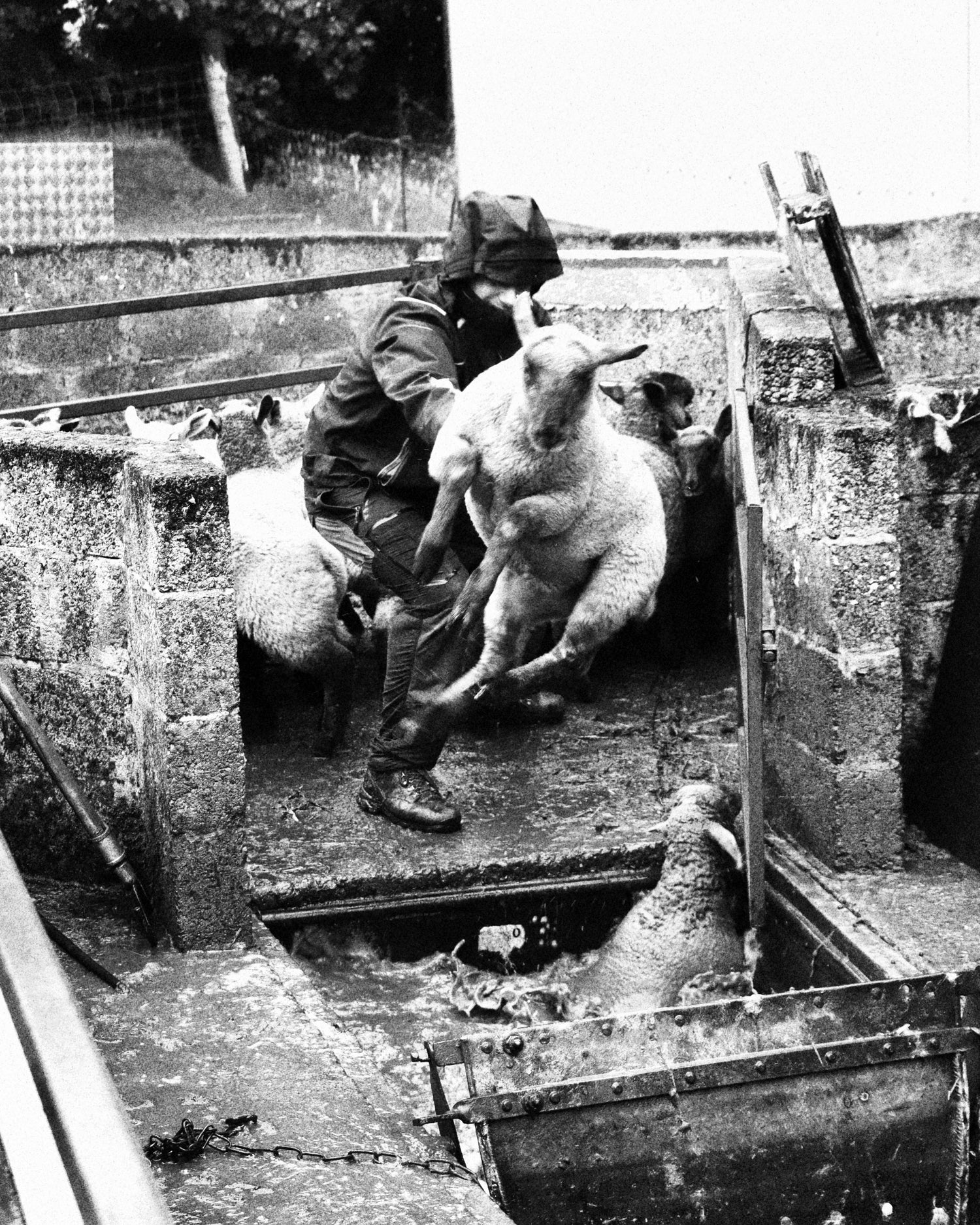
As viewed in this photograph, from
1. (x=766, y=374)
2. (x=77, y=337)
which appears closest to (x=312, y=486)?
(x=766, y=374)

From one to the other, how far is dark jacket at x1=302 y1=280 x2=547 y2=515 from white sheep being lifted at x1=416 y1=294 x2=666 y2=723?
36cm

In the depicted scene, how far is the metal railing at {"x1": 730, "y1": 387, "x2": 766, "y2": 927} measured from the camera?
213 inches

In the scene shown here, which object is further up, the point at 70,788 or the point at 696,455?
the point at 696,455

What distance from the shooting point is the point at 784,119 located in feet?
38.0

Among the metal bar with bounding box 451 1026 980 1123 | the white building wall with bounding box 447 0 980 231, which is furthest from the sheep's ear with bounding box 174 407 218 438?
the white building wall with bounding box 447 0 980 231

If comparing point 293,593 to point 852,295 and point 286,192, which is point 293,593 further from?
point 286,192

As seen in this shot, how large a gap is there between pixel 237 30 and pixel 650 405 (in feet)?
58.2

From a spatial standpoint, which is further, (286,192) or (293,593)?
(286,192)

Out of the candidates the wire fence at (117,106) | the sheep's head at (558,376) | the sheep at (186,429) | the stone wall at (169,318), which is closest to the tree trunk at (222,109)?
the wire fence at (117,106)

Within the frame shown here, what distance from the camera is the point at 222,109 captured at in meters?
23.8

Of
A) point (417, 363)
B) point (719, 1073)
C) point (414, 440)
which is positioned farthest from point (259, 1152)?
point (414, 440)

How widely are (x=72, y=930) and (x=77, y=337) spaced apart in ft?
27.6

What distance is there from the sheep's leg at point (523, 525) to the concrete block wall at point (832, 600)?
848 mm

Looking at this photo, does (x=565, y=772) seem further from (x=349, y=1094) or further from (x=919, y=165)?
(x=919, y=165)
